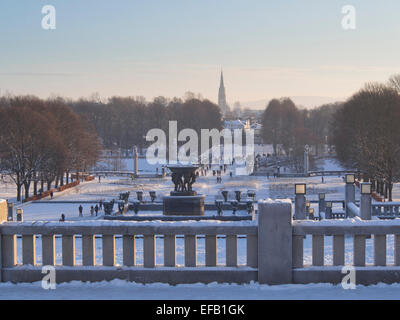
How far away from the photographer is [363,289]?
24.5 ft

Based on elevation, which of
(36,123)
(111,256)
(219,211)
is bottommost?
(219,211)

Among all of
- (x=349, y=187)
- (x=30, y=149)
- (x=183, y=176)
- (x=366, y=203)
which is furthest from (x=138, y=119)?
(x=366, y=203)

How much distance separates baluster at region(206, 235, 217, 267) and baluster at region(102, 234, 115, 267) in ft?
3.99

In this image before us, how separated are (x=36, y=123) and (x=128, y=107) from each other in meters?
80.0

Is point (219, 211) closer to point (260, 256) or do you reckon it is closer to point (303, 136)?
point (260, 256)

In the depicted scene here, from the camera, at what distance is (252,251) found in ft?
25.5

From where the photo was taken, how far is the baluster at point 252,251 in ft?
25.5

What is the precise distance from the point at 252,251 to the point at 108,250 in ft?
6.11

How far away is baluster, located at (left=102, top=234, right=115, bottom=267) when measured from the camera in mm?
7793

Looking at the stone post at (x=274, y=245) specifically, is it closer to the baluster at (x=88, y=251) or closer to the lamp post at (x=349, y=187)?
the baluster at (x=88, y=251)

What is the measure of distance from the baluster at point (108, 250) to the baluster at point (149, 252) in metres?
0.41

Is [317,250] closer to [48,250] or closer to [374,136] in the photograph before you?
[48,250]

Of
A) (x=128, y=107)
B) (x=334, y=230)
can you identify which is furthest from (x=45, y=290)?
(x=128, y=107)

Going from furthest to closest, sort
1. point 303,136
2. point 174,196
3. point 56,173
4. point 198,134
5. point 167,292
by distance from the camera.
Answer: point 198,134 < point 303,136 < point 56,173 < point 174,196 < point 167,292
